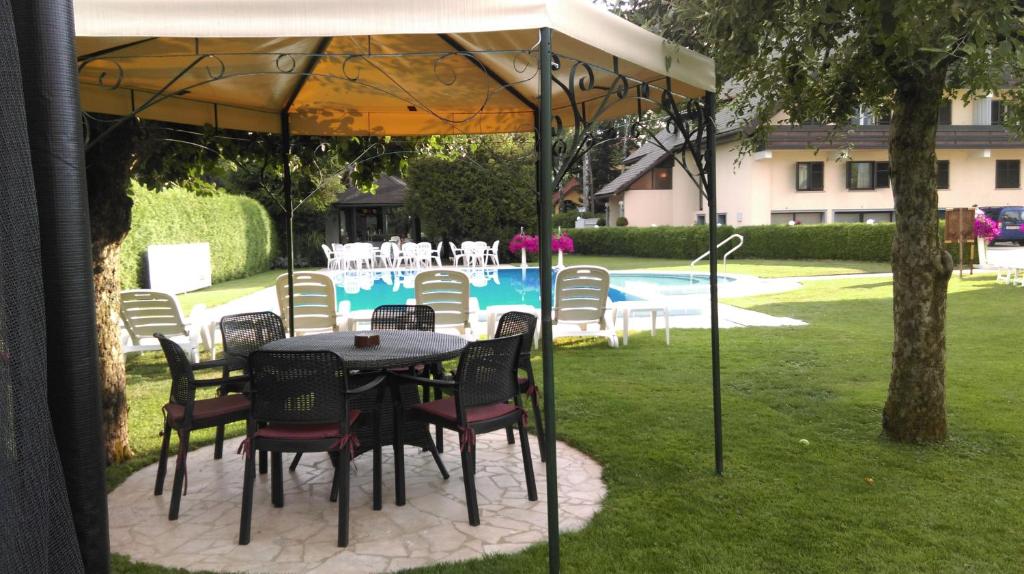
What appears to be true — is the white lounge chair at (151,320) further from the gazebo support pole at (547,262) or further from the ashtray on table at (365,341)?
the gazebo support pole at (547,262)

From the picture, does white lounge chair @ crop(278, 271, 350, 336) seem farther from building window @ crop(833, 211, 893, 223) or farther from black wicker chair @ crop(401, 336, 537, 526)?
building window @ crop(833, 211, 893, 223)

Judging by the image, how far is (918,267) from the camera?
492 cm

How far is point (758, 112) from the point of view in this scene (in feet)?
19.9

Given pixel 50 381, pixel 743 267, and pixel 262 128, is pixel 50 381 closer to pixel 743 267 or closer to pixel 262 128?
pixel 262 128

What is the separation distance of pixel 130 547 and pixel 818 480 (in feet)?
12.8

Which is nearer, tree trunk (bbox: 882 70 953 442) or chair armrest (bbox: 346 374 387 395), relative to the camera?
chair armrest (bbox: 346 374 387 395)

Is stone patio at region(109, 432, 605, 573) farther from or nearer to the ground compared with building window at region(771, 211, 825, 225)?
nearer to the ground

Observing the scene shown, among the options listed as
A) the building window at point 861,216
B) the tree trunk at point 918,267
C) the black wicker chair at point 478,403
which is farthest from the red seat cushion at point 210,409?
the building window at point 861,216

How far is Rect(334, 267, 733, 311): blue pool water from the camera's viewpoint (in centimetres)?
1727

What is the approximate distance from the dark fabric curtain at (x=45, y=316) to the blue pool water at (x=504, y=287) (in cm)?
1403

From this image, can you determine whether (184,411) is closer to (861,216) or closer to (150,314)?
(150,314)

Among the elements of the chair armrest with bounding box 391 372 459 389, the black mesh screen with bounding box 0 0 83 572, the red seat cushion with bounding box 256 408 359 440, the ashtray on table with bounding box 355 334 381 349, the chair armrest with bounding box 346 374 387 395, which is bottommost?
the red seat cushion with bounding box 256 408 359 440

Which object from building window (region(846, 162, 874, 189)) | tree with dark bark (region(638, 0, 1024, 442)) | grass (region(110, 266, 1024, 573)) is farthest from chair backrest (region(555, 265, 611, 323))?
building window (region(846, 162, 874, 189))

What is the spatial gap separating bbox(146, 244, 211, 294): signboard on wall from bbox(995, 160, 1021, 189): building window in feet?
103
